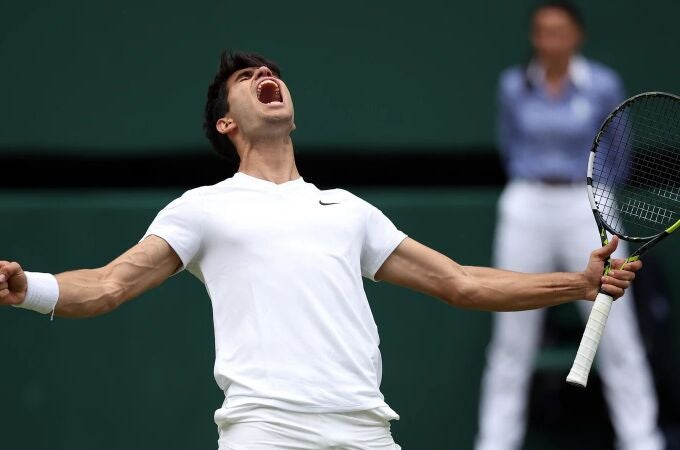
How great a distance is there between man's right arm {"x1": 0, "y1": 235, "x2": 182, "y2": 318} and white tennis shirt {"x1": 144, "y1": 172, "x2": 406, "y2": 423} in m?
0.05

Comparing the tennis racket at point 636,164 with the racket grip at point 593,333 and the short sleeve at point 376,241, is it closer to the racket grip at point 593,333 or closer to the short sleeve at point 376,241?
the racket grip at point 593,333

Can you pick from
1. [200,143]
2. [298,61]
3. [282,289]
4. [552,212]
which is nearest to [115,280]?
[282,289]

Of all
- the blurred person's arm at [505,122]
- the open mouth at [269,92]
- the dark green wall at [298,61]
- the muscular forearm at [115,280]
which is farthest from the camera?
the dark green wall at [298,61]

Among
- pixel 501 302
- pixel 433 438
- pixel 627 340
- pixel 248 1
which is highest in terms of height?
pixel 248 1

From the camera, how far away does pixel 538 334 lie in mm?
5766

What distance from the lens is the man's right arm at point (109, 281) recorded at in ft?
11.1

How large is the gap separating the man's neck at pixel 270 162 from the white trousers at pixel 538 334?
6.40 ft

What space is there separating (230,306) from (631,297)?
107 inches

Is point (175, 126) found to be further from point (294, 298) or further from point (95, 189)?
point (294, 298)

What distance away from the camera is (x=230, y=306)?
3.55 meters

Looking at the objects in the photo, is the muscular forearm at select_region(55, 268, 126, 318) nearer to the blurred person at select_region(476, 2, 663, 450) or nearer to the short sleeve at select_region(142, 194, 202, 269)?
the short sleeve at select_region(142, 194, 202, 269)

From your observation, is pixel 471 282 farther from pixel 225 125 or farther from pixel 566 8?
pixel 566 8

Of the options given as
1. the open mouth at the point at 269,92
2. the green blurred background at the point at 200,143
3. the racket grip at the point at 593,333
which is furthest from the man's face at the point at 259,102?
the green blurred background at the point at 200,143

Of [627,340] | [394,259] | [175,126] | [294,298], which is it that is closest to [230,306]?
[294,298]
